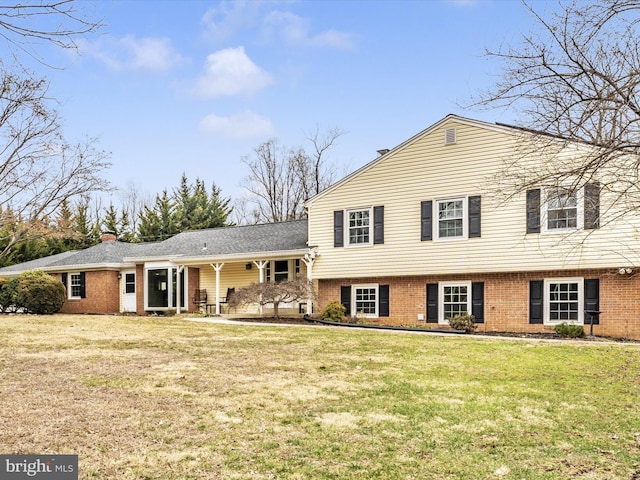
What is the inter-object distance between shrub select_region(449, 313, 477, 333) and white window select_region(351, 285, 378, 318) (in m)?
3.18

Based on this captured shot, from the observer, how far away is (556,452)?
5051 mm

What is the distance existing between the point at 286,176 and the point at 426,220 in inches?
916

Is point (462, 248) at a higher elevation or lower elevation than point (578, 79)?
lower

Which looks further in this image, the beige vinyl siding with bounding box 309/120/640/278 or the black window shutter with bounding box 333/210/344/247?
the black window shutter with bounding box 333/210/344/247

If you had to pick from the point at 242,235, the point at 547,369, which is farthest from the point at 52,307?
the point at 547,369

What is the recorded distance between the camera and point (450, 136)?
1716cm

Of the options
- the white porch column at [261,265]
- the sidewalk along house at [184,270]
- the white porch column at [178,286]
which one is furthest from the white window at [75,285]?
the white porch column at [261,265]

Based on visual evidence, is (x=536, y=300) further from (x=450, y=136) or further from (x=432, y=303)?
(x=450, y=136)

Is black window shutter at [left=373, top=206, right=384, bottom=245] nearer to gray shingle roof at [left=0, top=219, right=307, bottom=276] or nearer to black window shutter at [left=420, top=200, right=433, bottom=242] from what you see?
black window shutter at [left=420, top=200, right=433, bottom=242]

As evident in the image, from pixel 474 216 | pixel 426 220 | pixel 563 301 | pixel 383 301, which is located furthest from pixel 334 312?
pixel 563 301

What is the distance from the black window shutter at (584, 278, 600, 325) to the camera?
50.0 feet

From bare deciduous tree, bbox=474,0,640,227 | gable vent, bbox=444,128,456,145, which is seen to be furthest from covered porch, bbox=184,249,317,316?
bare deciduous tree, bbox=474,0,640,227

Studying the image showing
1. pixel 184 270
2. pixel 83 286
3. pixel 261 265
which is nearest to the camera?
pixel 261 265

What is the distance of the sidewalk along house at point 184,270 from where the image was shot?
69.7ft
